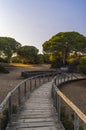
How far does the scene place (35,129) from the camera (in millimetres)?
7457

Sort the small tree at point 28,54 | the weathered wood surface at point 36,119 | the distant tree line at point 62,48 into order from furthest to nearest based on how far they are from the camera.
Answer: the small tree at point 28,54, the distant tree line at point 62,48, the weathered wood surface at point 36,119

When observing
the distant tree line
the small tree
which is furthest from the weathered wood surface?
the small tree

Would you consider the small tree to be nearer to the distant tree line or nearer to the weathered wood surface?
the distant tree line

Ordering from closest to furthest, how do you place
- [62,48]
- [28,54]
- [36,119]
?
[36,119]
[62,48]
[28,54]

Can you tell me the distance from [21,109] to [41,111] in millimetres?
901

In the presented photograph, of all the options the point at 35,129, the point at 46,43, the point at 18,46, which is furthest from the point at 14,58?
the point at 35,129

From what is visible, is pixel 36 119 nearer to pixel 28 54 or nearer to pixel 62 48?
pixel 62 48

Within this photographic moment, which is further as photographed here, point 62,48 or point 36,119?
point 62,48

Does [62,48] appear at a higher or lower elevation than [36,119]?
higher

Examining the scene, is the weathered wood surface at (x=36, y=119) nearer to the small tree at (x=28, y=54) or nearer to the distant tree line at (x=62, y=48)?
the distant tree line at (x=62, y=48)

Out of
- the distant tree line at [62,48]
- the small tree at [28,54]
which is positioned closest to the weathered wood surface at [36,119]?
the distant tree line at [62,48]

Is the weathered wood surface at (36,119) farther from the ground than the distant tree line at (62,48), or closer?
closer

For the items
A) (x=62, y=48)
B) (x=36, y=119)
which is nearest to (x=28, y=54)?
(x=62, y=48)

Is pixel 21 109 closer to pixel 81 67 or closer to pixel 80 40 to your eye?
pixel 81 67
